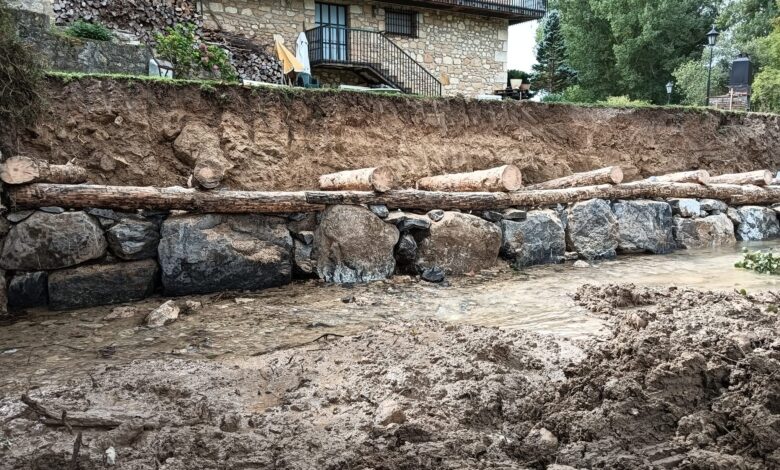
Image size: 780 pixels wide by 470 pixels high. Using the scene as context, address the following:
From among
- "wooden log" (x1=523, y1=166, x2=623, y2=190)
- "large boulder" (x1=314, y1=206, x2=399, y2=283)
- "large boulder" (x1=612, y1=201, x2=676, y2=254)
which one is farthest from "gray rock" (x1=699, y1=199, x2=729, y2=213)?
"large boulder" (x1=314, y1=206, x2=399, y2=283)

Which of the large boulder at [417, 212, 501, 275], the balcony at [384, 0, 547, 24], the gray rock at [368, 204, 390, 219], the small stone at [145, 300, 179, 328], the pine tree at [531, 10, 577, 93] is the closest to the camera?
the small stone at [145, 300, 179, 328]

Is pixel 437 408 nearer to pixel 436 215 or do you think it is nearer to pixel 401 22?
pixel 436 215

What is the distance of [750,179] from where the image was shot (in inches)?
406

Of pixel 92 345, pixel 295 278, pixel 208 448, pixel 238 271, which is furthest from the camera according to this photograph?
pixel 295 278

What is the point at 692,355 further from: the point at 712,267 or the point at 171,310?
the point at 712,267

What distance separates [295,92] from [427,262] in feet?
11.4

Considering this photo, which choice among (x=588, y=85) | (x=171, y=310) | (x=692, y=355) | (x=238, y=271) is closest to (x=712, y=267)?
(x=692, y=355)

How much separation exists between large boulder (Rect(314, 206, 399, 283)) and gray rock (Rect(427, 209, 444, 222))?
75 cm

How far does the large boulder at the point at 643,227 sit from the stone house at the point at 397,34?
32.0ft

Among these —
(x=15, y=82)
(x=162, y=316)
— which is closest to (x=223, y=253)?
(x=162, y=316)

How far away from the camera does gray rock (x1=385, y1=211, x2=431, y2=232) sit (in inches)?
267

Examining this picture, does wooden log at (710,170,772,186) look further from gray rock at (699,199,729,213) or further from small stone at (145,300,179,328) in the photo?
small stone at (145,300,179,328)

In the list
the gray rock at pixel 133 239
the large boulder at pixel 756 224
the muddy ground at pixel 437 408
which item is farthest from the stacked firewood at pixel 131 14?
the large boulder at pixel 756 224

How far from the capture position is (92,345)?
430cm
